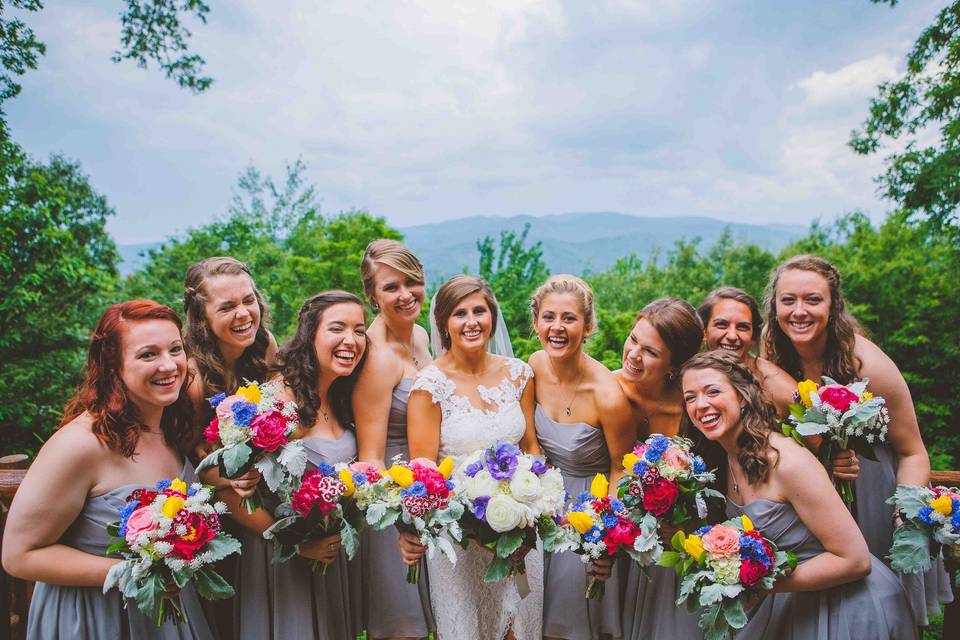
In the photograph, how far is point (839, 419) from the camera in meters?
3.26

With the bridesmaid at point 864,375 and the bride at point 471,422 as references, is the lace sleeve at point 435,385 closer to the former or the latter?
the bride at point 471,422

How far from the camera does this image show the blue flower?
2.95 metres

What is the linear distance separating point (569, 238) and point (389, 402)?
67829 mm

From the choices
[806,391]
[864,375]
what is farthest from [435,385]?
[864,375]

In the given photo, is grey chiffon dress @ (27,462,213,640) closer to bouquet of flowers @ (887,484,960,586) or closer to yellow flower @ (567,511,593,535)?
yellow flower @ (567,511,593,535)

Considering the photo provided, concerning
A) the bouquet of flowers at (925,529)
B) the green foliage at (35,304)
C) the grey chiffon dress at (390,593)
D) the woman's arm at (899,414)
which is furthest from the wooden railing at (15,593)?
the green foliage at (35,304)

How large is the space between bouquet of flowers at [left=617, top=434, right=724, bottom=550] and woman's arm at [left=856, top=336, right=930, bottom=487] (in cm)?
Result: 135

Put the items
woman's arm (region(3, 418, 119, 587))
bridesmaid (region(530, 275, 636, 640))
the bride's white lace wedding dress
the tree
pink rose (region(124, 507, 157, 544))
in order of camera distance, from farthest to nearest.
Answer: the tree
bridesmaid (region(530, 275, 636, 640))
the bride's white lace wedding dress
woman's arm (region(3, 418, 119, 587))
pink rose (region(124, 507, 157, 544))

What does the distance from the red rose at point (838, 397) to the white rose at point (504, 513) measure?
170 centimetres

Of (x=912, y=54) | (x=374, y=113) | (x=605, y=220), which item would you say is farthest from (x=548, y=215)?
(x=912, y=54)

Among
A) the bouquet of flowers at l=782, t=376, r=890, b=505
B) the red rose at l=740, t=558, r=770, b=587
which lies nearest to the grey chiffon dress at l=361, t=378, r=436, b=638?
the red rose at l=740, t=558, r=770, b=587

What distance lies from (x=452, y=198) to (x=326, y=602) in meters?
36.6

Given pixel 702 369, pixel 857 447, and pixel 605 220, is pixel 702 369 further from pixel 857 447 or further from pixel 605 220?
pixel 605 220

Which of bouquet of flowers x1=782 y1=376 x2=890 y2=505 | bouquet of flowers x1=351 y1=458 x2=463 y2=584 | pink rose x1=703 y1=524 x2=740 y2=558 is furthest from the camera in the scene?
bouquet of flowers x1=782 y1=376 x2=890 y2=505
